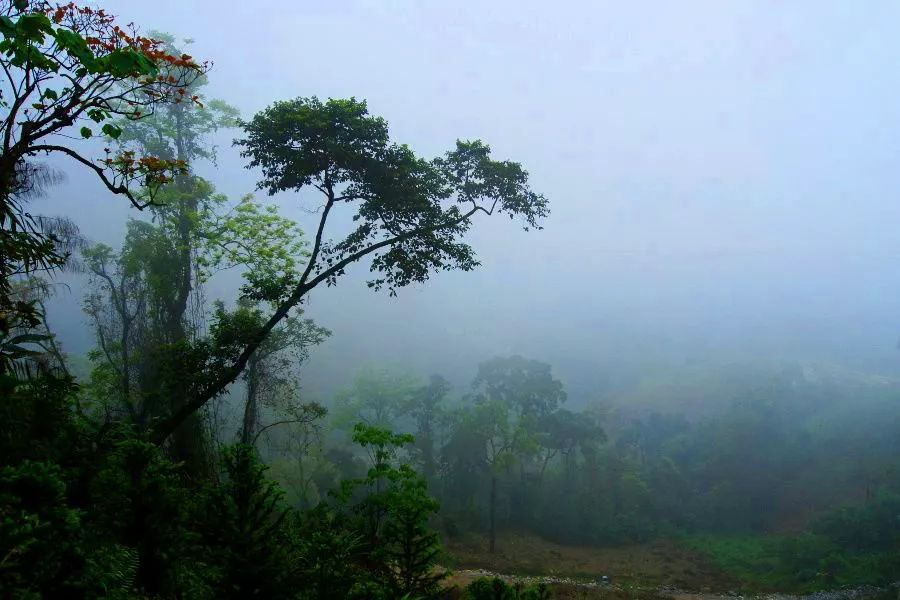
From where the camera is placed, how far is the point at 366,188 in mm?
9891

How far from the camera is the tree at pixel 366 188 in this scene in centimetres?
904

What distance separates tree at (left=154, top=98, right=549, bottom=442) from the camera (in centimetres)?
904

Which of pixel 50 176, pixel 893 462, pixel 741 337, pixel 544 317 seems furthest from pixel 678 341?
pixel 50 176

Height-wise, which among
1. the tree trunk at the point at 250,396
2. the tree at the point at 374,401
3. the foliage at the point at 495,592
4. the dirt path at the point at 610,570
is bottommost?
the dirt path at the point at 610,570

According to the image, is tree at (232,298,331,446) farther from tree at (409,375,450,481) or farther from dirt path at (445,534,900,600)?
tree at (409,375,450,481)

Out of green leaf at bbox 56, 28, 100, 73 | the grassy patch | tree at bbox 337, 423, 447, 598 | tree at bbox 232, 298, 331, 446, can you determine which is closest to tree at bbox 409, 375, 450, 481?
the grassy patch

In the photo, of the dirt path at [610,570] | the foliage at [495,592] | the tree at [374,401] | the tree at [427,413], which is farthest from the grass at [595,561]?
the foliage at [495,592]

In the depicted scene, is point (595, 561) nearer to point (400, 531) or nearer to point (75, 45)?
point (400, 531)

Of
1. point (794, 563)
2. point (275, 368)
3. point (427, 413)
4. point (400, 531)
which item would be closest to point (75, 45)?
point (400, 531)

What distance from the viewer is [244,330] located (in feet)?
30.5

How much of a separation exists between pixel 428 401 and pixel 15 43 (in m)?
29.9

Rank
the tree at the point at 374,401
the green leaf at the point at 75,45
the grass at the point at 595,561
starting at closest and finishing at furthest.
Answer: the green leaf at the point at 75,45 < the grass at the point at 595,561 < the tree at the point at 374,401

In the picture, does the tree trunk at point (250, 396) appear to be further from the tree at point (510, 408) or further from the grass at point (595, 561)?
the tree at point (510, 408)

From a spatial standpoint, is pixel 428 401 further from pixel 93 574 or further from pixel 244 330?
pixel 93 574
